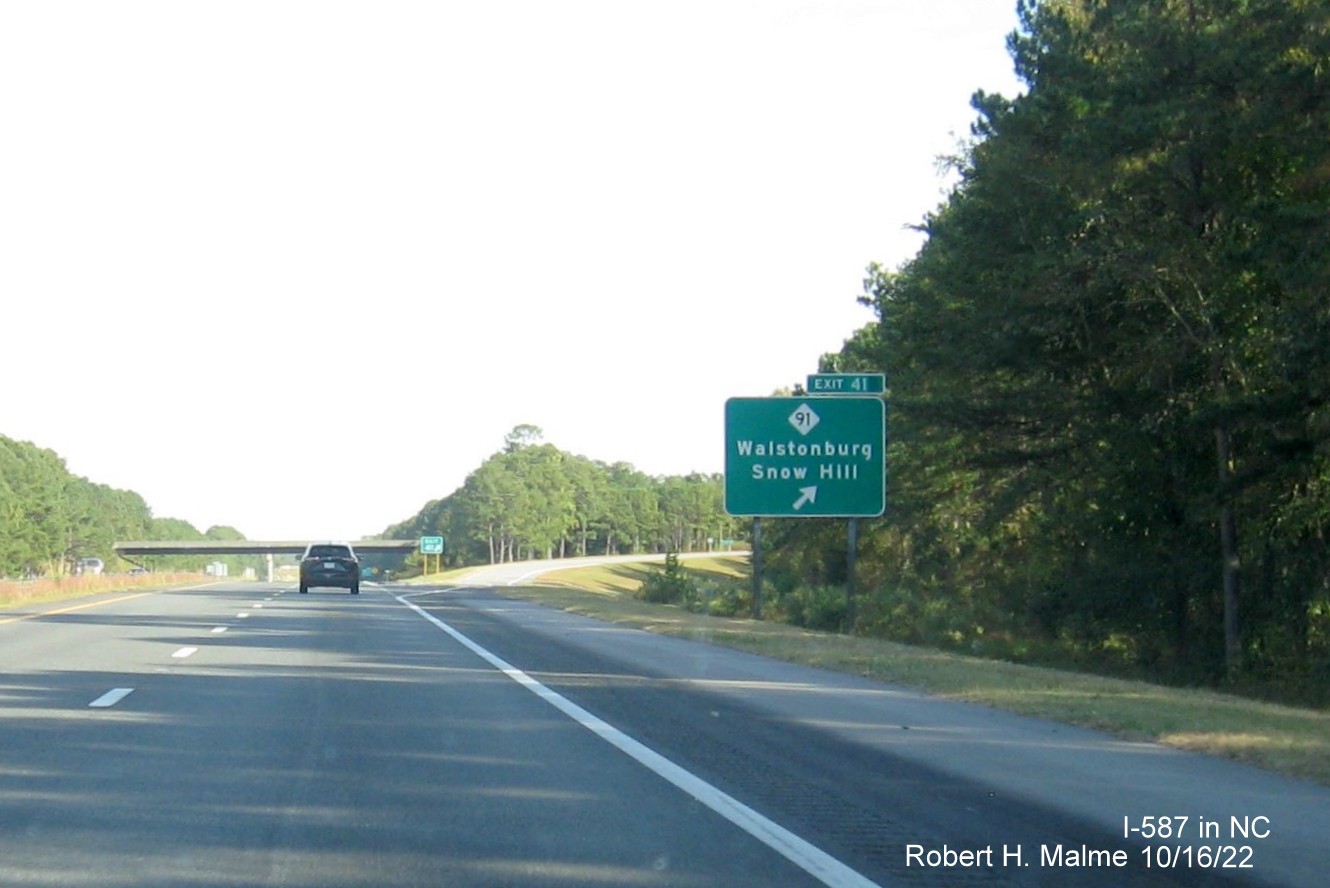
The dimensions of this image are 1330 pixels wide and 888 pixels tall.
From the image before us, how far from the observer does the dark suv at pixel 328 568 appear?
51.7 metres

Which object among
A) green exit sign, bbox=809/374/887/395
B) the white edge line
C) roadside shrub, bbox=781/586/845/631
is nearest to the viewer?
the white edge line

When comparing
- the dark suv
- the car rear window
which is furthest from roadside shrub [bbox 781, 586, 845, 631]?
the car rear window

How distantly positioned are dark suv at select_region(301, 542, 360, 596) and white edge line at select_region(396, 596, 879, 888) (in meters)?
36.9

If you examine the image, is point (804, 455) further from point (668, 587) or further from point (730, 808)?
point (668, 587)

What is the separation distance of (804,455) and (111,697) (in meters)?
16.5

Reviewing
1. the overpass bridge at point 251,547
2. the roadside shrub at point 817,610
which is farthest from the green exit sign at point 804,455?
the overpass bridge at point 251,547

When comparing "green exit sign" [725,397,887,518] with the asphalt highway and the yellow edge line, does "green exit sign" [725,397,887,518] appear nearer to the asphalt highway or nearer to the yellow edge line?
the asphalt highway

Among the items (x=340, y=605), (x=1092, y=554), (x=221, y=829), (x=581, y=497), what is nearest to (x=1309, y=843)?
(x=221, y=829)

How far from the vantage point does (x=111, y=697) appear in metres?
15.5

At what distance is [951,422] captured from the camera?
35.8 meters

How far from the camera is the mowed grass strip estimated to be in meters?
12.1

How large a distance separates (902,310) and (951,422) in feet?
37.4

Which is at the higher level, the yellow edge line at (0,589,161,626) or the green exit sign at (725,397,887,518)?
the green exit sign at (725,397,887,518)

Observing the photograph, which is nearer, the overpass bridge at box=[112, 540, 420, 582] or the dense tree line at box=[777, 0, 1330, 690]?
the dense tree line at box=[777, 0, 1330, 690]
